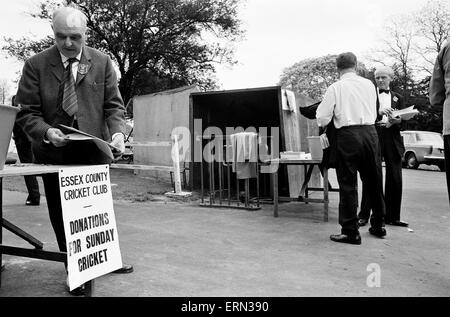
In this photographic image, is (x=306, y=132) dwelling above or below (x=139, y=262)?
above

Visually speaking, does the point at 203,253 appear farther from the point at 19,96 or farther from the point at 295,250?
the point at 19,96

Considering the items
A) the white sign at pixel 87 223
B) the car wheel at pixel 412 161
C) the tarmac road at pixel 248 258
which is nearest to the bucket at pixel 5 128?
the white sign at pixel 87 223

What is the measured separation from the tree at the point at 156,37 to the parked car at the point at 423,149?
32.7ft

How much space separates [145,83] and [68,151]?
21587mm

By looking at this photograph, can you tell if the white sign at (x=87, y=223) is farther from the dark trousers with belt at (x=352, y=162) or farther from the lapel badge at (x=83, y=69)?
the dark trousers with belt at (x=352, y=162)

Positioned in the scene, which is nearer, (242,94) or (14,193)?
(14,193)

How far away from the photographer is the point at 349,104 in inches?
213

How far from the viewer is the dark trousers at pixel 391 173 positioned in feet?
21.1

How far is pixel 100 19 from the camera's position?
22.0 meters

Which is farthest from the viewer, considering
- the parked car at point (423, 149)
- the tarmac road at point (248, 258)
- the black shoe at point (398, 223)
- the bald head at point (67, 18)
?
the parked car at point (423, 149)

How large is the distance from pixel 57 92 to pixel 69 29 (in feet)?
1.54

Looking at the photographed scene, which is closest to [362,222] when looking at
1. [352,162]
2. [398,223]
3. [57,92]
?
[398,223]
